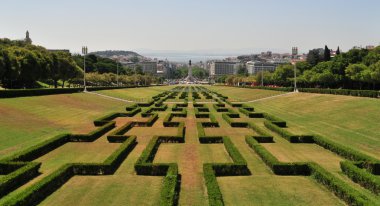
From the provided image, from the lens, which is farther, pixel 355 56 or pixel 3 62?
pixel 355 56

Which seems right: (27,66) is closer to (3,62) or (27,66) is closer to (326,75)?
(3,62)

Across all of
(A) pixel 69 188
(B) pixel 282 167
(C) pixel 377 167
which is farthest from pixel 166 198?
(C) pixel 377 167

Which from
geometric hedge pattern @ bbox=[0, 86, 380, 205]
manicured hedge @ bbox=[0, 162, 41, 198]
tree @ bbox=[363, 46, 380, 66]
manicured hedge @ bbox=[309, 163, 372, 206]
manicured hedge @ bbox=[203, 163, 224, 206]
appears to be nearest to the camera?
manicured hedge @ bbox=[203, 163, 224, 206]

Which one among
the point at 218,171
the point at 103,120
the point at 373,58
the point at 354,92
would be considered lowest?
the point at 218,171

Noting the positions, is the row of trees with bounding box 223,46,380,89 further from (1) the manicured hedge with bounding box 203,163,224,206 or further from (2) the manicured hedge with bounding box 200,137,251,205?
(1) the manicured hedge with bounding box 203,163,224,206

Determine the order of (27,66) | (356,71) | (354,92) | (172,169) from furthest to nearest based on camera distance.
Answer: (356,71) → (27,66) → (354,92) → (172,169)

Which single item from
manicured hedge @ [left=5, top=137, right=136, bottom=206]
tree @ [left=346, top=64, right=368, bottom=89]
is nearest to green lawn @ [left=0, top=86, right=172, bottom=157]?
manicured hedge @ [left=5, top=137, right=136, bottom=206]

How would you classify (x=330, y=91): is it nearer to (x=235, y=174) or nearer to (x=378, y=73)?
(x=378, y=73)

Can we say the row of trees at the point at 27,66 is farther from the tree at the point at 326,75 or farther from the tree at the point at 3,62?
the tree at the point at 326,75

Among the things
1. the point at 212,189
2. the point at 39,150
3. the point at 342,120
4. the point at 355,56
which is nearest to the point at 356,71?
the point at 355,56

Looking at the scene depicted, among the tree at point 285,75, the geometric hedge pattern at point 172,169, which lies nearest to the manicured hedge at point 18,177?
the geometric hedge pattern at point 172,169

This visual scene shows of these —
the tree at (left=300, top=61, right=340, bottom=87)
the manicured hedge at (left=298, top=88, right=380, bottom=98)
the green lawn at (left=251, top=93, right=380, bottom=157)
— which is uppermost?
the tree at (left=300, top=61, right=340, bottom=87)

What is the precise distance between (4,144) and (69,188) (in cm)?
1057

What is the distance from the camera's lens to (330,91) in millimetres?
59594
